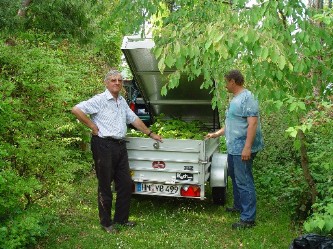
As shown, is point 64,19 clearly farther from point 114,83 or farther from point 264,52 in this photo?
point 264,52

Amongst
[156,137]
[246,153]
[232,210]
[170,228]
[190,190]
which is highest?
[156,137]

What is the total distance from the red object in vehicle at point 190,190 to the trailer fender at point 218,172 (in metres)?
0.59

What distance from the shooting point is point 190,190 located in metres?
5.80

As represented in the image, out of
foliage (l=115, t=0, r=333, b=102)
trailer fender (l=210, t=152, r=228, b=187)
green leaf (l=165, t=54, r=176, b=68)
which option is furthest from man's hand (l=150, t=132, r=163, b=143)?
green leaf (l=165, t=54, r=176, b=68)

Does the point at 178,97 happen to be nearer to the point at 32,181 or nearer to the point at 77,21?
the point at 32,181

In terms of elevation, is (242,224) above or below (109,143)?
below

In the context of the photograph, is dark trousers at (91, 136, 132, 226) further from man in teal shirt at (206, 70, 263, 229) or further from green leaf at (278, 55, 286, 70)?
green leaf at (278, 55, 286, 70)

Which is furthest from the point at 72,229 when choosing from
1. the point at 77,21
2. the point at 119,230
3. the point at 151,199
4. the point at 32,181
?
the point at 77,21

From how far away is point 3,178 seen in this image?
12.7 ft

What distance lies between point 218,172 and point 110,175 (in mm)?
1717

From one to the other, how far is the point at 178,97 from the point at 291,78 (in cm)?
403

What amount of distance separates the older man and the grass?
330mm

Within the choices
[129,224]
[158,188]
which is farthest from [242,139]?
[129,224]

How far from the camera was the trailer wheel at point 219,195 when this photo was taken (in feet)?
21.7
